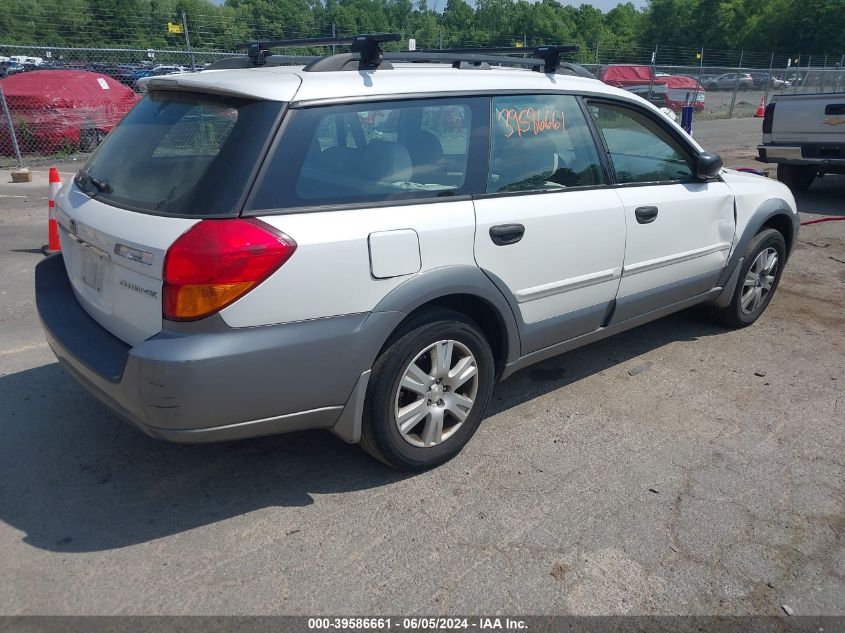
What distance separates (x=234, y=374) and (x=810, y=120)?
9541 mm

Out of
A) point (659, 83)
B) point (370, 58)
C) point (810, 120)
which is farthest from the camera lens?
point (659, 83)

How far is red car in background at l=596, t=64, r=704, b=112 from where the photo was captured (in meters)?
24.8

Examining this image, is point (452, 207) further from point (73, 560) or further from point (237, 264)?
point (73, 560)

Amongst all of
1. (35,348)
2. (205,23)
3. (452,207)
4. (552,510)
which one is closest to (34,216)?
(35,348)

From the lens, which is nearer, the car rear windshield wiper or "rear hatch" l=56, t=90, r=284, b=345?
"rear hatch" l=56, t=90, r=284, b=345

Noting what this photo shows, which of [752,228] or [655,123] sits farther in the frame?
[752,228]

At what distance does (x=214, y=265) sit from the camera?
2.65 meters

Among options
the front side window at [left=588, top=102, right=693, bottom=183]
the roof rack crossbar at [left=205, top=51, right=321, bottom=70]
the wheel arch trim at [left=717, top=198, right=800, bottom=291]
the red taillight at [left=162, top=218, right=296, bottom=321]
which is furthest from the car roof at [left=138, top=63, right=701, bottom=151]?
the wheel arch trim at [left=717, top=198, right=800, bottom=291]

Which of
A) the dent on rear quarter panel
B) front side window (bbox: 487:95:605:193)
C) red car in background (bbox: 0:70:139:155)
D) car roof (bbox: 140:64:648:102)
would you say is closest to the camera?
car roof (bbox: 140:64:648:102)

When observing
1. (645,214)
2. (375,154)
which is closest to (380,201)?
(375,154)

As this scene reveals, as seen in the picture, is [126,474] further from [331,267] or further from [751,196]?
[751,196]

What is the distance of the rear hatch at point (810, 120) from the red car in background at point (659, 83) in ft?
45.8

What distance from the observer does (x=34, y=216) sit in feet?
29.1

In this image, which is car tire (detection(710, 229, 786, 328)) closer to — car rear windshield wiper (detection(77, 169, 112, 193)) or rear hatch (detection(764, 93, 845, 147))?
A: car rear windshield wiper (detection(77, 169, 112, 193))
